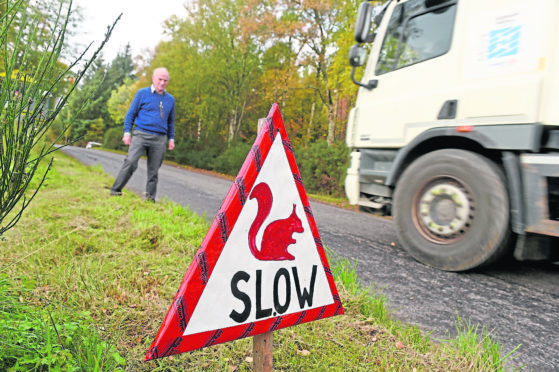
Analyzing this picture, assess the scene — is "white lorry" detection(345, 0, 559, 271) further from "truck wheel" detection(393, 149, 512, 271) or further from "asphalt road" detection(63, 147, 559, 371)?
"asphalt road" detection(63, 147, 559, 371)

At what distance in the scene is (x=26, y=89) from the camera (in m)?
1.17

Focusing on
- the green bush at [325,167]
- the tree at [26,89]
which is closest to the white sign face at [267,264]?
the tree at [26,89]

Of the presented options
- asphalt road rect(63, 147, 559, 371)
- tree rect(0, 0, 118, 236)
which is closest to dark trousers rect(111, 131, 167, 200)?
asphalt road rect(63, 147, 559, 371)

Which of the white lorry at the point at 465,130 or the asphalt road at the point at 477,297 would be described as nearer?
the asphalt road at the point at 477,297

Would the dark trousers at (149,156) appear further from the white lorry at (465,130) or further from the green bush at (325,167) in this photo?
the green bush at (325,167)

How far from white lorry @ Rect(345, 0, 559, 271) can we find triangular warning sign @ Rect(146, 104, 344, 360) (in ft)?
7.31

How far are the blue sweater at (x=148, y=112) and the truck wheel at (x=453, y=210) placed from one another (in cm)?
351

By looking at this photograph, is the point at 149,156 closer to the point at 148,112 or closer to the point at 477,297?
the point at 148,112

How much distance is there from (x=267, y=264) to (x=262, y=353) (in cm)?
31

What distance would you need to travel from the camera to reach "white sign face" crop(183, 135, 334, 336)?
1099 mm

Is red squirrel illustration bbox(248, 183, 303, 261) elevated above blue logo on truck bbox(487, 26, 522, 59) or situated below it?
below

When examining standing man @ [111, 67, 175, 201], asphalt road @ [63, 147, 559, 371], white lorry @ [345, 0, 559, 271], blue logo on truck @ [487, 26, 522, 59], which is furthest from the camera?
standing man @ [111, 67, 175, 201]

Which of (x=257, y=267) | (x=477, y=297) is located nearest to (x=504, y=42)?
(x=477, y=297)

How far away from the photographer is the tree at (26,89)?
1.14 m
